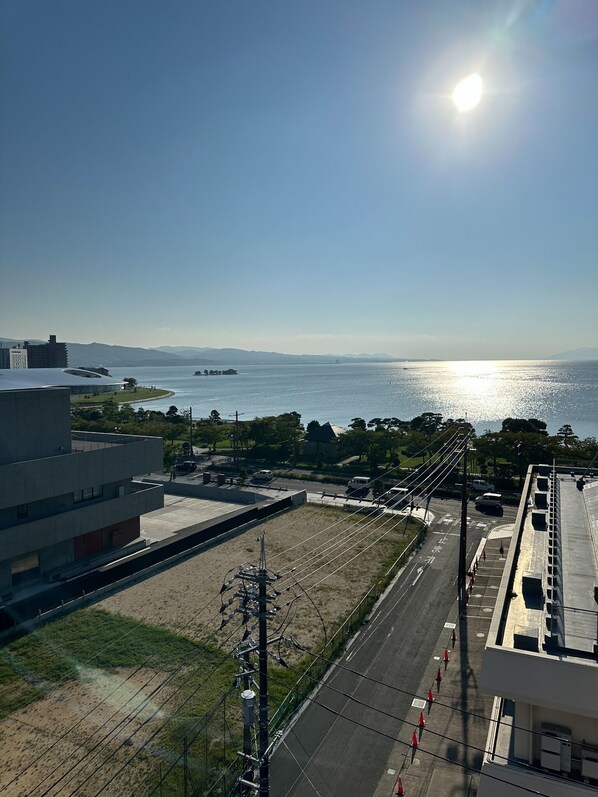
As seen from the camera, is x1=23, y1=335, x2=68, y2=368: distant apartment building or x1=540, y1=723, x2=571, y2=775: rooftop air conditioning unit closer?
x1=540, y1=723, x2=571, y2=775: rooftop air conditioning unit

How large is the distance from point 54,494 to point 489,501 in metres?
25.9

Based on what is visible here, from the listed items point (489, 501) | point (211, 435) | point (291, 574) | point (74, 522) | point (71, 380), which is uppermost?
point (71, 380)

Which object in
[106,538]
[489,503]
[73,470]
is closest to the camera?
[73,470]

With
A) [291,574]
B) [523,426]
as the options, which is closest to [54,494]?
[291,574]

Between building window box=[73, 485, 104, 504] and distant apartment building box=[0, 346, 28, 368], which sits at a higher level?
distant apartment building box=[0, 346, 28, 368]

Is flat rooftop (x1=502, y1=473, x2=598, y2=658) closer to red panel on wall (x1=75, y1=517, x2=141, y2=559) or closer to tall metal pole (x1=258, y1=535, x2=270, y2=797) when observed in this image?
tall metal pole (x1=258, y1=535, x2=270, y2=797)

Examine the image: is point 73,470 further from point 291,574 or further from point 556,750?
point 556,750

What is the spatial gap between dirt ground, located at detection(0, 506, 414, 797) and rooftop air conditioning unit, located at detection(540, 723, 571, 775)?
5.38 m

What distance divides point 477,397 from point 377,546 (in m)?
132

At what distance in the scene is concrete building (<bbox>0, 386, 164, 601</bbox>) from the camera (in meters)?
19.2

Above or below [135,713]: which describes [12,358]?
above

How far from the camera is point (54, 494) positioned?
20391 millimetres

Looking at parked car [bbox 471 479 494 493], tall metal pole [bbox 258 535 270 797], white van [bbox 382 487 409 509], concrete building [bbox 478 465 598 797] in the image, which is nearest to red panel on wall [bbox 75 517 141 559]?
white van [bbox 382 487 409 509]

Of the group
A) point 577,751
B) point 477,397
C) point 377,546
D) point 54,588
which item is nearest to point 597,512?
point 577,751
